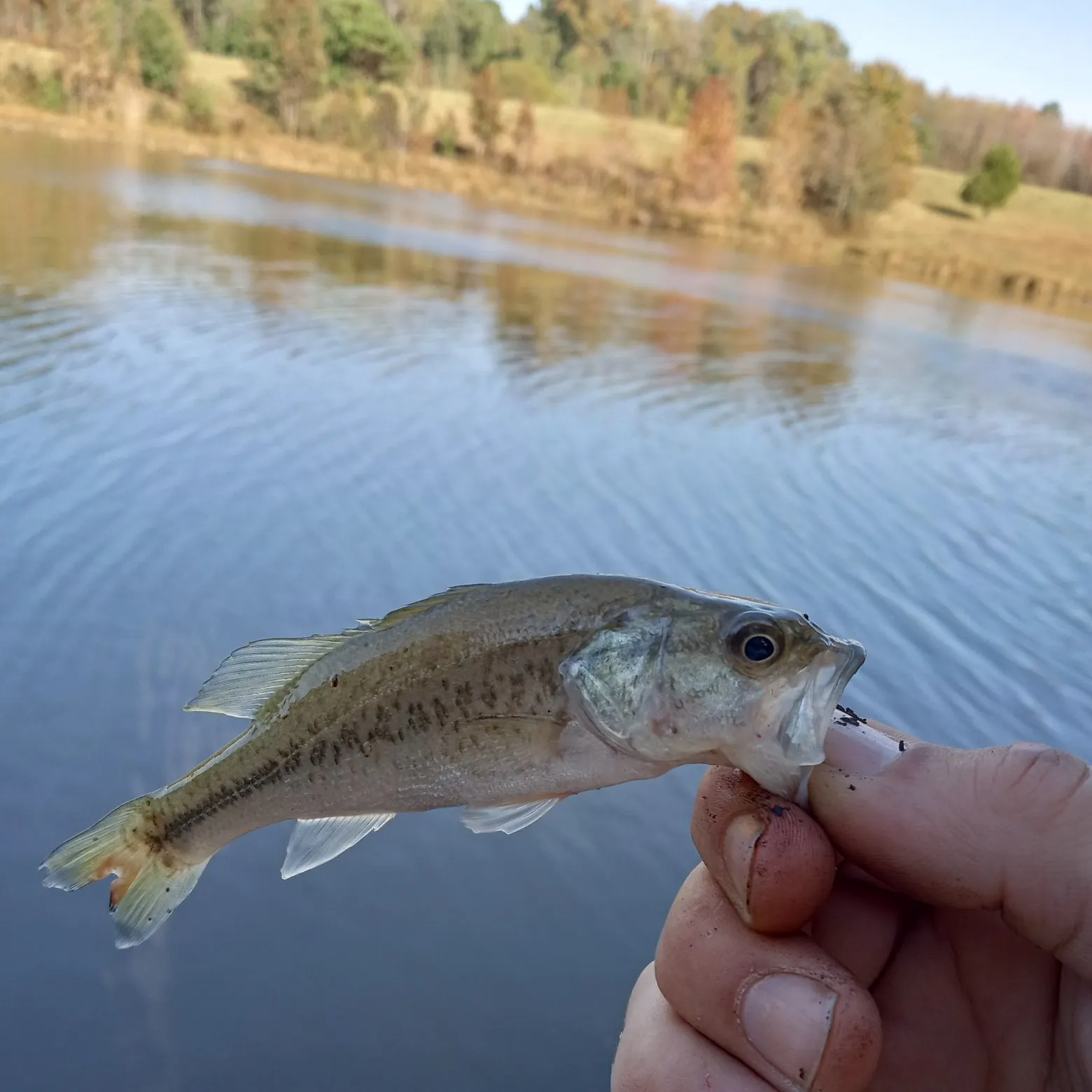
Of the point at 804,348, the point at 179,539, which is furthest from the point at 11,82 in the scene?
the point at 179,539

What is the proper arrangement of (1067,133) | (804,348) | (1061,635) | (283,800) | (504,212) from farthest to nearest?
(1067,133) → (504,212) → (804,348) → (1061,635) → (283,800)

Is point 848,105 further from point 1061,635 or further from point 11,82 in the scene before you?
point 1061,635

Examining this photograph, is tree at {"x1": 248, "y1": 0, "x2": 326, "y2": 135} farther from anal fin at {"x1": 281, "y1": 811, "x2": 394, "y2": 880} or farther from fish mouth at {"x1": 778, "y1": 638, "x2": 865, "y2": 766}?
fish mouth at {"x1": 778, "y1": 638, "x2": 865, "y2": 766}

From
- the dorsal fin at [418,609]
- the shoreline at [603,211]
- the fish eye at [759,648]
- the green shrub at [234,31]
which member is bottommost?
the shoreline at [603,211]

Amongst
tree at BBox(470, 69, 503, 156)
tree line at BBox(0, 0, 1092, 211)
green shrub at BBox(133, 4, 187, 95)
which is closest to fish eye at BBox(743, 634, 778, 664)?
tree line at BBox(0, 0, 1092, 211)

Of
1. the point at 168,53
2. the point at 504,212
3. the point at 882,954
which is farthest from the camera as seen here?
the point at 168,53

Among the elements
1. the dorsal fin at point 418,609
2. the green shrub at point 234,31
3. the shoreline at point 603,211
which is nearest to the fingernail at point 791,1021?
A: the dorsal fin at point 418,609

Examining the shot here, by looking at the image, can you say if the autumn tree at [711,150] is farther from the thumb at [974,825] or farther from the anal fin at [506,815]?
the anal fin at [506,815]
